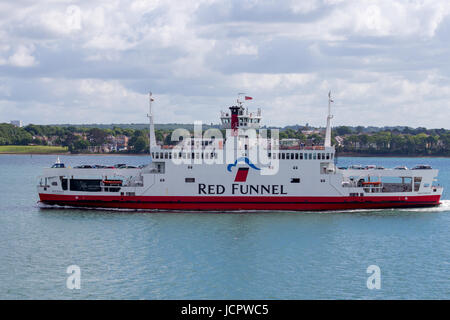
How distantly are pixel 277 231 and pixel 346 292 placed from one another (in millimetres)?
11424

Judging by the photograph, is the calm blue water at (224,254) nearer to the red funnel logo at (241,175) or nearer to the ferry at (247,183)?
the ferry at (247,183)

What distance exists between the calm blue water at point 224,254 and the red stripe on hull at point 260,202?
2.45 ft

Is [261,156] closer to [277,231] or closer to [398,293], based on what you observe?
[277,231]

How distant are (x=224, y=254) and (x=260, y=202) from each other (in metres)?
11.8

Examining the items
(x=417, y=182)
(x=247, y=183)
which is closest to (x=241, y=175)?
(x=247, y=183)

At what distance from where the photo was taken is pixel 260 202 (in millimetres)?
42281

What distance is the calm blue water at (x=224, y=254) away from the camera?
999 inches

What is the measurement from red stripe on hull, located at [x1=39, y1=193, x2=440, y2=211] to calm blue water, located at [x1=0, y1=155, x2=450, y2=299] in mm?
747

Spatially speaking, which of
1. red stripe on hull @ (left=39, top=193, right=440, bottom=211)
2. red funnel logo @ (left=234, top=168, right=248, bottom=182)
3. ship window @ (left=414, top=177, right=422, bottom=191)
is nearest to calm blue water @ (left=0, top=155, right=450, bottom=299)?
red stripe on hull @ (left=39, top=193, right=440, bottom=211)

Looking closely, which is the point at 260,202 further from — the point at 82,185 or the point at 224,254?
the point at 82,185

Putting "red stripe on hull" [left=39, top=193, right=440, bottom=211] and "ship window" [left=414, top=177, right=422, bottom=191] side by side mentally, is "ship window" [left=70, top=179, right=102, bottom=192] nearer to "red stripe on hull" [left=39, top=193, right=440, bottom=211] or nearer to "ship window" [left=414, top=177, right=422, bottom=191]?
"red stripe on hull" [left=39, top=193, right=440, bottom=211]

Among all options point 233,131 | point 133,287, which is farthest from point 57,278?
point 233,131

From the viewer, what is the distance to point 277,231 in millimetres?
36375

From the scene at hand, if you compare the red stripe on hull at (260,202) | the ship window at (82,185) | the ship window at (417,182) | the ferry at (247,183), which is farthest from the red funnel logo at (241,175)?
the ship window at (417,182)
